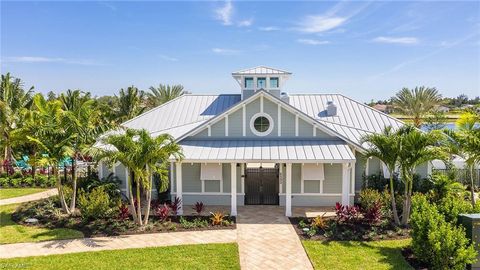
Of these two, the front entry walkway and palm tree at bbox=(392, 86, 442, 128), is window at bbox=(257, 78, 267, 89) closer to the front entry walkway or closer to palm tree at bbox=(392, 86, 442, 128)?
the front entry walkway

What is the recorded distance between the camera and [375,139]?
624 inches

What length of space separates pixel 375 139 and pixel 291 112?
5.62m

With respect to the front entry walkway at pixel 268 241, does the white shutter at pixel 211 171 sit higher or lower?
higher

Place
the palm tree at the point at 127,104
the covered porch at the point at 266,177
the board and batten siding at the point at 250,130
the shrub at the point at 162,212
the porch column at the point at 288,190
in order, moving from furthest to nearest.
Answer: the palm tree at the point at 127,104 < the board and batten siding at the point at 250,130 < the covered porch at the point at 266,177 < the porch column at the point at 288,190 < the shrub at the point at 162,212

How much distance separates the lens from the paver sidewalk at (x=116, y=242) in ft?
45.2

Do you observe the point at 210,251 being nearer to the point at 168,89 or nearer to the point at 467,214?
the point at 467,214

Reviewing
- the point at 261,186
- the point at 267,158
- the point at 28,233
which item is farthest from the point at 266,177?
the point at 28,233

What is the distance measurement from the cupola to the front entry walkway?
9475mm

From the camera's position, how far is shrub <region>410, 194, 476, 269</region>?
1126 centimetres

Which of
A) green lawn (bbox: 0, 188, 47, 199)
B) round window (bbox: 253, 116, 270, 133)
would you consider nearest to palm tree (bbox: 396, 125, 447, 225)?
round window (bbox: 253, 116, 270, 133)

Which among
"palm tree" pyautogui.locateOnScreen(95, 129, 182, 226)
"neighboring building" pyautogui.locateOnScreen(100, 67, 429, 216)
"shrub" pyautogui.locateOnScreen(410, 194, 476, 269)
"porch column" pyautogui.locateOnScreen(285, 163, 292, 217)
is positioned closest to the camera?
"shrub" pyautogui.locateOnScreen(410, 194, 476, 269)

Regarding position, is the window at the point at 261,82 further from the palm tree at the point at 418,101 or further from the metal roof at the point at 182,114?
the palm tree at the point at 418,101

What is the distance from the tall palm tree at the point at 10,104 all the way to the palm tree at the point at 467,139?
93.4 feet

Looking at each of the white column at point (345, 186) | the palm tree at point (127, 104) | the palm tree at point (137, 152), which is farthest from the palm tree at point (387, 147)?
the palm tree at point (127, 104)
